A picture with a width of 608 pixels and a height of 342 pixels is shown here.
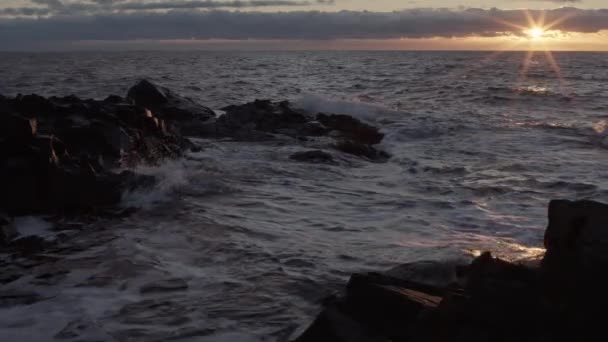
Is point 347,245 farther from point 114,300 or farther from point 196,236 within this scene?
A: point 114,300

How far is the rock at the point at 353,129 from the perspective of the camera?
18.4m

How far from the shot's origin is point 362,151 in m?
15.5

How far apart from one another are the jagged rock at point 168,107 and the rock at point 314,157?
5.47 m

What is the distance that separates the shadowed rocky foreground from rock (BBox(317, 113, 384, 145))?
2.6 inches

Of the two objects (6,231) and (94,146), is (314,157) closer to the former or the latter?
(94,146)

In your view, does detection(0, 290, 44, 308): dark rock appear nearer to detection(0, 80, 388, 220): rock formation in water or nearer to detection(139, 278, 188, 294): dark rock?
detection(139, 278, 188, 294): dark rock

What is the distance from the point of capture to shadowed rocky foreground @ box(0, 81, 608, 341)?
399cm

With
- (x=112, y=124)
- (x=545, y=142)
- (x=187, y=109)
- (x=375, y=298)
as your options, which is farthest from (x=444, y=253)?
(x=187, y=109)

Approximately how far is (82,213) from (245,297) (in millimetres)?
4160

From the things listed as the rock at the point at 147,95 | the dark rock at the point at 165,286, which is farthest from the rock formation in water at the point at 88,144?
the dark rock at the point at 165,286

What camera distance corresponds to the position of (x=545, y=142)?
1806 centimetres

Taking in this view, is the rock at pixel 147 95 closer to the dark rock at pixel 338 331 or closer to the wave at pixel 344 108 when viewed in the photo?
the wave at pixel 344 108

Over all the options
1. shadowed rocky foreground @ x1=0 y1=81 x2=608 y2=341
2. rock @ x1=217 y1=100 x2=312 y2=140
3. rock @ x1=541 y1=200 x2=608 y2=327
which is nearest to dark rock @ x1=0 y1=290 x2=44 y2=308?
shadowed rocky foreground @ x1=0 y1=81 x2=608 y2=341

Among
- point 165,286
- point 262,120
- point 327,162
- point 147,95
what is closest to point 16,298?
point 165,286
